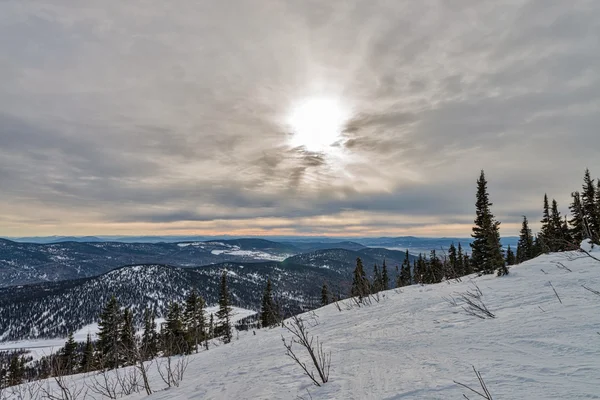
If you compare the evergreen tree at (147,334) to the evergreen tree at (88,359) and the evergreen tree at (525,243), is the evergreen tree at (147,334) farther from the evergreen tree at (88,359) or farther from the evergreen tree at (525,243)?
the evergreen tree at (525,243)

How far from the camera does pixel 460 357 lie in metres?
3.87

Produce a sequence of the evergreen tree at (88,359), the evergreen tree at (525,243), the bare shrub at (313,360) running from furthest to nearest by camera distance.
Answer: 1. the evergreen tree at (525,243)
2. the evergreen tree at (88,359)
3. the bare shrub at (313,360)

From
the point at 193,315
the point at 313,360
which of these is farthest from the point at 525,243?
the point at 313,360

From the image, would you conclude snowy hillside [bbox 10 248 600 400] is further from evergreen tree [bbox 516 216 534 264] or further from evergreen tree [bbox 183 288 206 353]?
evergreen tree [bbox 516 216 534 264]

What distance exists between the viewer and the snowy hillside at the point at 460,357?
2861 mm

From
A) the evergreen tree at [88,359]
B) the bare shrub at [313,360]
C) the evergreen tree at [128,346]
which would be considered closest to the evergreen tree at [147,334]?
the evergreen tree at [128,346]

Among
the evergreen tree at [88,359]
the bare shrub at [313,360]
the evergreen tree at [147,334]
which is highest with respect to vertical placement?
the bare shrub at [313,360]

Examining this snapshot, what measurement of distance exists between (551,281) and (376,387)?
6.39 m

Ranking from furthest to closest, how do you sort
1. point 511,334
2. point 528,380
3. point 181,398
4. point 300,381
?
point 181,398 → point 300,381 → point 511,334 → point 528,380

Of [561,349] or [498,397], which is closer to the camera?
[498,397]

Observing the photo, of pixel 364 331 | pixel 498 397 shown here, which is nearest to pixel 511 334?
pixel 498 397

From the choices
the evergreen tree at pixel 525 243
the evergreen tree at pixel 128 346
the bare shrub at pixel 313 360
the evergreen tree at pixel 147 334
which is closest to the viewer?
the bare shrub at pixel 313 360

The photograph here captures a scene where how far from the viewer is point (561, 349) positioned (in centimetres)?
334

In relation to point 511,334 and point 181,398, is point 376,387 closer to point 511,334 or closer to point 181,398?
point 511,334
